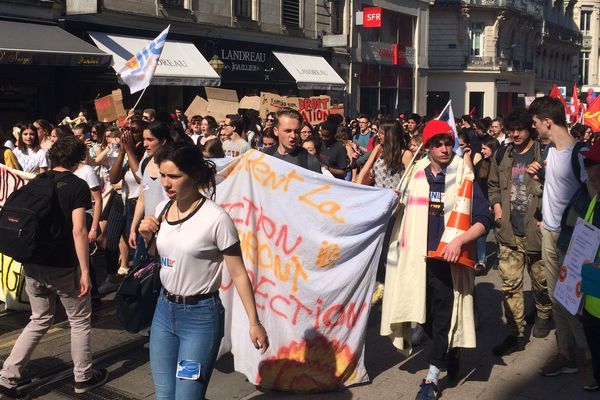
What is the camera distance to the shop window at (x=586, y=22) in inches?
2717

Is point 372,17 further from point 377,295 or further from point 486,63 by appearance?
point 377,295

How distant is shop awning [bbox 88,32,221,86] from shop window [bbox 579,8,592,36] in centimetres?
5738

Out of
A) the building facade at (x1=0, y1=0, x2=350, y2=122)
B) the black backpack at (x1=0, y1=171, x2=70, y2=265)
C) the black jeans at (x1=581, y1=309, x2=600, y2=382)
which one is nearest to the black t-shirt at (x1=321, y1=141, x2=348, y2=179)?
the black backpack at (x1=0, y1=171, x2=70, y2=265)

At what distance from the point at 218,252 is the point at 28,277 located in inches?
74.3

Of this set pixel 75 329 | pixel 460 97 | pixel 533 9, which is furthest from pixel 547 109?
pixel 533 9

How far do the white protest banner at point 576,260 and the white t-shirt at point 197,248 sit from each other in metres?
2.04

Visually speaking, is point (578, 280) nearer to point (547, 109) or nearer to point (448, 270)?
point (448, 270)

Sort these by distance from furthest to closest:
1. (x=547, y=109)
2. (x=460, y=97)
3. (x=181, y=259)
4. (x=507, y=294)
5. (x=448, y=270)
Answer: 1. (x=460, y=97)
2. (x=507, y=294)
3. (x=547, y=109)
4. (x=448, y=270)
5. (x=181, y=259)

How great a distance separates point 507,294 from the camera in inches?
231

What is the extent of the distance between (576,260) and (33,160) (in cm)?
673

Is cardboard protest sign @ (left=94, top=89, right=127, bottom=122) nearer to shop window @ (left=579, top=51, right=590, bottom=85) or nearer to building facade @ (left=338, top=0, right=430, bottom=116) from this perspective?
building facade @ (left=338, top=0, right=430, bottom=116)

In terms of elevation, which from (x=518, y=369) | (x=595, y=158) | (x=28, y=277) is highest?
(x=595, y=158)

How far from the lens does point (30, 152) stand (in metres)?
9.11

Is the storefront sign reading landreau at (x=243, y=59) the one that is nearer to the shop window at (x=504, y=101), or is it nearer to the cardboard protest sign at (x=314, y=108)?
the cardboard protest sign at (x=314, y=108)
